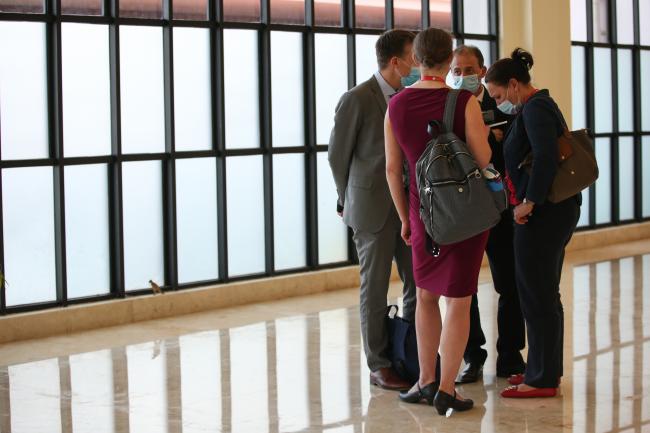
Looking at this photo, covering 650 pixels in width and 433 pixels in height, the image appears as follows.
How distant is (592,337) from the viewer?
655 centimetres

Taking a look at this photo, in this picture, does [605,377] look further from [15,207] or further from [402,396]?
[15,207]

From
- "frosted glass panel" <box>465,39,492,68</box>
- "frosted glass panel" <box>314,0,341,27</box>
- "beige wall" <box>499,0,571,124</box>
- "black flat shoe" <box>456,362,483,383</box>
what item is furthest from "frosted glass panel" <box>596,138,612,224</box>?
"black flat shoe" <box>456,362,483,383</box>

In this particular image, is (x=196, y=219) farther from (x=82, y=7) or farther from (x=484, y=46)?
(x=484, y=46)

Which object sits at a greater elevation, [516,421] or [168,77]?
[168,77]

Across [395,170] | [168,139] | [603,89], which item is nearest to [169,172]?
[168,139]

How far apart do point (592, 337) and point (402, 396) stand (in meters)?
1.84

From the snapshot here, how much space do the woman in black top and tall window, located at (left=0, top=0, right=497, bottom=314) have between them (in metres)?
3.41

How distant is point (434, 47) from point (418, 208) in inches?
27.0

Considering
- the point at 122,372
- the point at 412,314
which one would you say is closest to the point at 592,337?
the point at 412,314

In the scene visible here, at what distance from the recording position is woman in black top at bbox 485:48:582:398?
16.1 feet

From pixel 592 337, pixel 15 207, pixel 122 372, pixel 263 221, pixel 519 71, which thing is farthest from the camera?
pixel 263 221

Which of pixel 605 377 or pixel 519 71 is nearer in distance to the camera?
pixel 519 71

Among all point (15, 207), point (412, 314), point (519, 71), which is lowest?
point (412, 314)

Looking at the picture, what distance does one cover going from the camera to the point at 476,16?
34.8 feet
